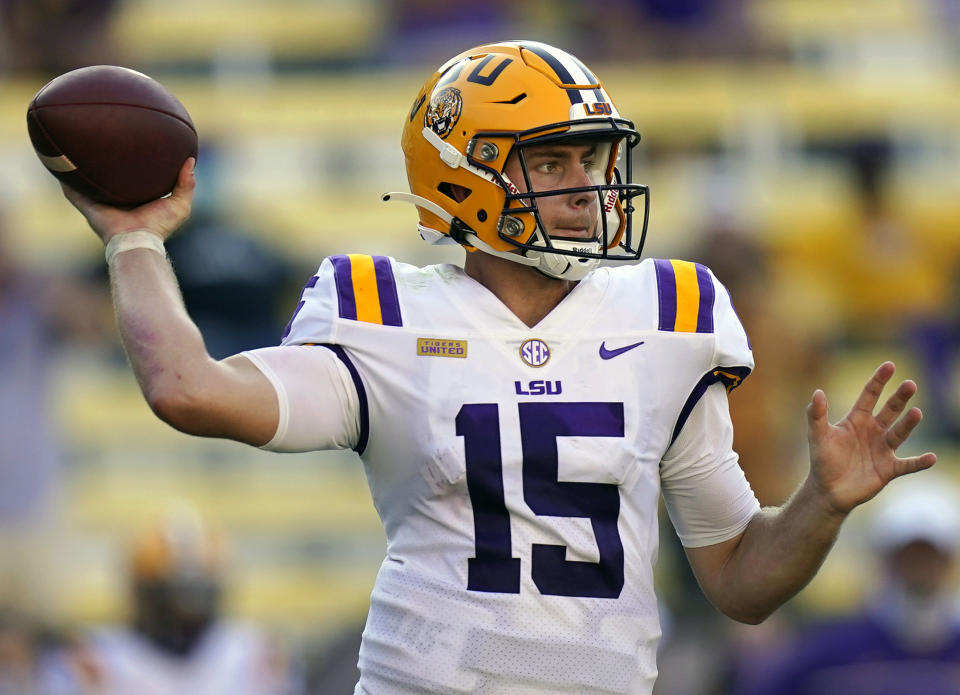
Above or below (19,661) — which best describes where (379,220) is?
above

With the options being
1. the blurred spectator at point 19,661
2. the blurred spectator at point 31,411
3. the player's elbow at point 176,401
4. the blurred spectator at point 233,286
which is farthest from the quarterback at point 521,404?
the blurred spectator at point 233,286

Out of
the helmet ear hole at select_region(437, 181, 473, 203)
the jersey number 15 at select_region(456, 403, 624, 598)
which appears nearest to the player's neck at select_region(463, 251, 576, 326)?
the helmet ear hole at select_region(437, 181, 473, 203)

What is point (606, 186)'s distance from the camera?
2871 millimetres

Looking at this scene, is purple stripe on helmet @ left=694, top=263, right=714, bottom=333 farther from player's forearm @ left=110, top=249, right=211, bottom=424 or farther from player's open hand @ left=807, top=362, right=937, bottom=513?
player's forearm @ left=110, top=249, right=211, bottom=424

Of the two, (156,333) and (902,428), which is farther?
(902,428)

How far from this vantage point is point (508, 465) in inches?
107

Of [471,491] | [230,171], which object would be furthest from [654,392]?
[230,171]

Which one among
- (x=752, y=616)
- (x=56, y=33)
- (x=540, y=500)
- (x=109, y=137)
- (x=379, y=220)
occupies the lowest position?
(x=379, y=220)

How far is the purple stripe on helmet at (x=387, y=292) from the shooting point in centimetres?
281

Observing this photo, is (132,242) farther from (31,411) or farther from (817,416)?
(31,411)

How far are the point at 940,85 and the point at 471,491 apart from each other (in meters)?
6.36

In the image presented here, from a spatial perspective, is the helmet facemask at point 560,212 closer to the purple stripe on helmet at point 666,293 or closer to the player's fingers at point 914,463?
the purple stripe on helmet at point 666,293

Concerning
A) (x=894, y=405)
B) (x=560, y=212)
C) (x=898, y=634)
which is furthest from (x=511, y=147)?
(x=898, y=634)

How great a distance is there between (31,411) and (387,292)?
360cm
